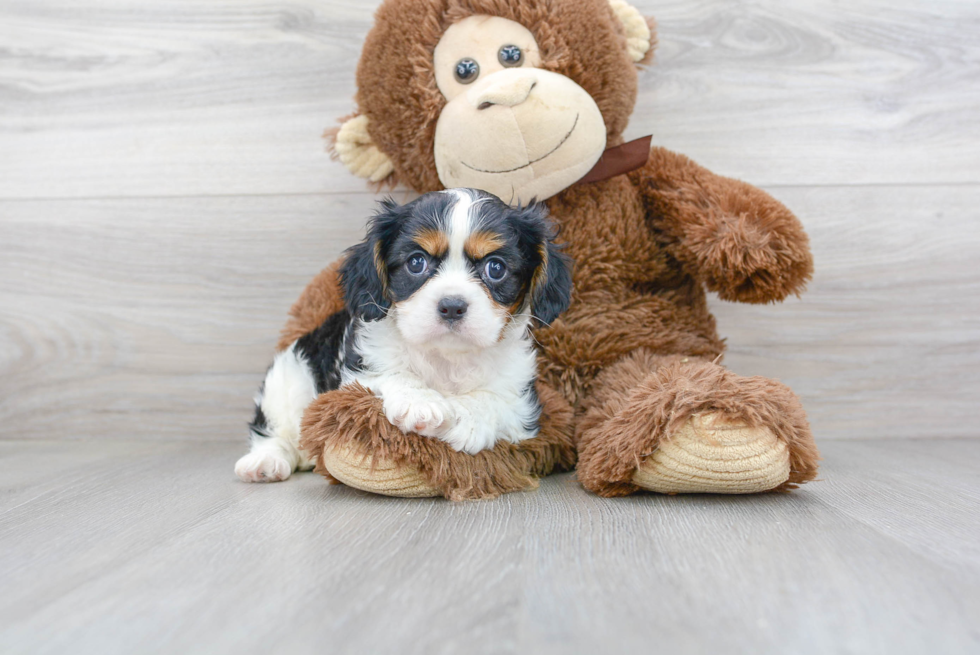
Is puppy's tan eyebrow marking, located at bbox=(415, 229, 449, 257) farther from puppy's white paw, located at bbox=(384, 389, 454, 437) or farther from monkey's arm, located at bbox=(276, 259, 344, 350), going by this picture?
monkey's arm, located at bbox=(276, 259, 344, 350)

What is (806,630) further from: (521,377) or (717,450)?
(521,377)

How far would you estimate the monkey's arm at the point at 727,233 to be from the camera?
1736mm

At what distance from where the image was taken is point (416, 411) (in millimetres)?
1425

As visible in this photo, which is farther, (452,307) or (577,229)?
(577,229)

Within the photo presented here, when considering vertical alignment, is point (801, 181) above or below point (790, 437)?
above

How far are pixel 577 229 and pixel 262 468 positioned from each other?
0.98m

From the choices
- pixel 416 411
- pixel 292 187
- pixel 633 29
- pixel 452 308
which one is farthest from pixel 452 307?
pixel 292 187

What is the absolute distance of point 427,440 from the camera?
1458 millimetres

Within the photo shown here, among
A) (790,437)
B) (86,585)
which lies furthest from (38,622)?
(790,437)

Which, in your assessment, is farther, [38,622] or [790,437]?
[790,437]

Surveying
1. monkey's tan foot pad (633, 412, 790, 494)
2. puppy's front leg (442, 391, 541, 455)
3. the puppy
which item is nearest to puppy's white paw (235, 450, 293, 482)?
the puppy

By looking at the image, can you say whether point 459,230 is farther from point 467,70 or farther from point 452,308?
point 467,70

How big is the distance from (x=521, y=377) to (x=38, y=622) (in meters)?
1.01

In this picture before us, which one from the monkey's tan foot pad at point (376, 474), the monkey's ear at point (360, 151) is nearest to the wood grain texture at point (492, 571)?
the monkey's tan foot pad at point (376, 474)
